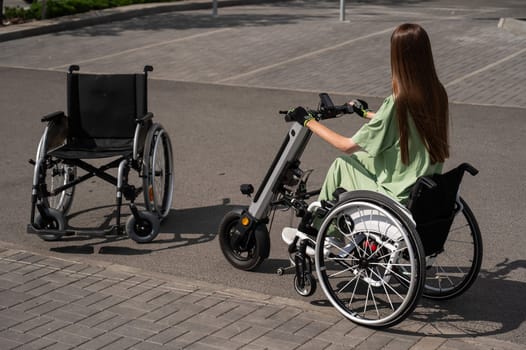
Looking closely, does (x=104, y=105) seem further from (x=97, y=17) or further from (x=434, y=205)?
(x=97, y=17)

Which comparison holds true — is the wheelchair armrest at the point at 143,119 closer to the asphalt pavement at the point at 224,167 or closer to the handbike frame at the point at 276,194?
the asphalt pavement at the point at 224,167

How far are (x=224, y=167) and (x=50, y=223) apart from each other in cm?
246

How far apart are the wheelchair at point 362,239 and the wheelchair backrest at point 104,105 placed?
5.04ft

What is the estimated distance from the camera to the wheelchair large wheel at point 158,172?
22.8 feet

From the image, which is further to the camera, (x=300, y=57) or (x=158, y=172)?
(x=300, y=57)

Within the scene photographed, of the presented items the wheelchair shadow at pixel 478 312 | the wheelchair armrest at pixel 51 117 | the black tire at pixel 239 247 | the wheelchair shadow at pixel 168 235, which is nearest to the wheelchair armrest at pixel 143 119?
the wheelchair armrest at pixel 51 117

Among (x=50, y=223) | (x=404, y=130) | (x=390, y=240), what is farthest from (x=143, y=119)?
(x=390, y=240)

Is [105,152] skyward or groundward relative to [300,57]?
groundward

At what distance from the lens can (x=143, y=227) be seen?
6.87 m

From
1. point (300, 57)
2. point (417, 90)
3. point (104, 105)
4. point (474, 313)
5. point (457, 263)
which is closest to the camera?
point (417, 90)

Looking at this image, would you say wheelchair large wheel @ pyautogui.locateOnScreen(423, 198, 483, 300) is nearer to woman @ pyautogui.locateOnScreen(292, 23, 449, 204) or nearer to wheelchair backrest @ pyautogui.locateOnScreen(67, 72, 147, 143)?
woman @ pyautogui.locateOnScreen(292, 23, 449, 204)

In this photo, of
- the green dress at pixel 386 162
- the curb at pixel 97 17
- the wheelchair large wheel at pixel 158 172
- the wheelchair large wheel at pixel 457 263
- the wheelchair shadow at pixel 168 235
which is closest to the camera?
the green dress at pixel 386 162

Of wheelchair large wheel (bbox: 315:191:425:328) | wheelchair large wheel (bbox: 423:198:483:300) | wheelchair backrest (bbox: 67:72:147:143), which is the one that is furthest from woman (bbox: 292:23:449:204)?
wheelchair backrest (bbox: 67:72:147:143)

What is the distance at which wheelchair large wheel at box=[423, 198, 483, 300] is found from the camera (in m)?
5.54
